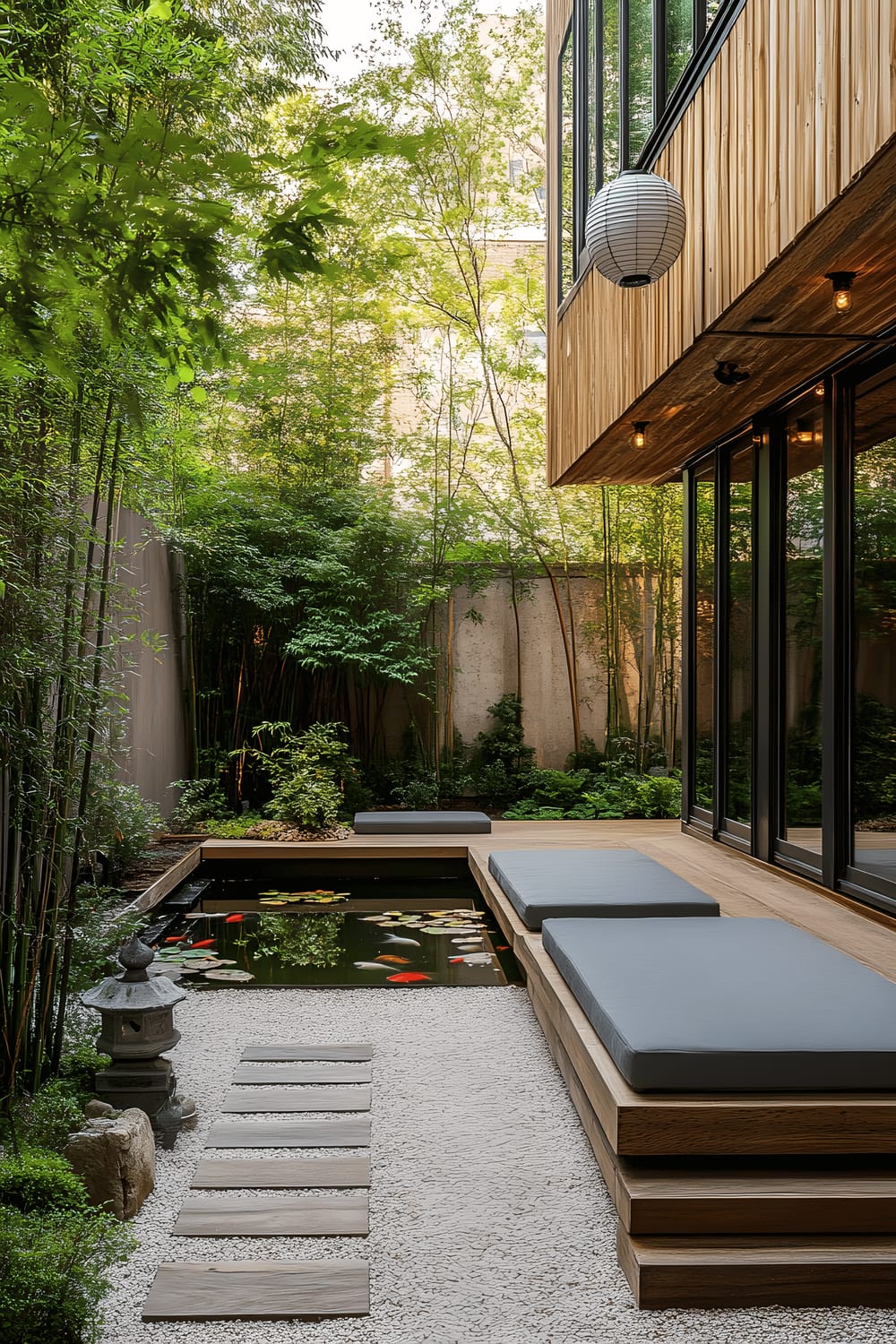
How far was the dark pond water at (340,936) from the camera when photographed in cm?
446

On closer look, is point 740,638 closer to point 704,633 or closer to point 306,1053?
point 704,633

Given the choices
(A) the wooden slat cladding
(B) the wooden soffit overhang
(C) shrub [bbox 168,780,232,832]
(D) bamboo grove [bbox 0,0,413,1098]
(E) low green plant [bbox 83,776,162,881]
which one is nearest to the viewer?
(D) bamboo grove [bbox 0,0,413,1098]

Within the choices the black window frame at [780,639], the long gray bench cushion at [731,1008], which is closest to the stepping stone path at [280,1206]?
the long gray bench cushion at [731,1008]

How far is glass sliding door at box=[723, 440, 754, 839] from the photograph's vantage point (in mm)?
5656

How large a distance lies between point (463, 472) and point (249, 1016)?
5.50 metres

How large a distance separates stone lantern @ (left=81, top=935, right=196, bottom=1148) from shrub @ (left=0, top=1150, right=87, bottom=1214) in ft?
1.75

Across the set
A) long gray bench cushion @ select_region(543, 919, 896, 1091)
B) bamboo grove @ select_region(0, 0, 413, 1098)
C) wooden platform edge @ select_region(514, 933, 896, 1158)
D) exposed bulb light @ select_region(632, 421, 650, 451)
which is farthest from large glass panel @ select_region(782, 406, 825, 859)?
bamboo grove @ select_region(0, 0, 413, 1098)

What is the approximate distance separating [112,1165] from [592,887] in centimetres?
231

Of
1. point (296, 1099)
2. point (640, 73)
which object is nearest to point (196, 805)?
point (296, 1099)

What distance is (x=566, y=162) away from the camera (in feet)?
21.7

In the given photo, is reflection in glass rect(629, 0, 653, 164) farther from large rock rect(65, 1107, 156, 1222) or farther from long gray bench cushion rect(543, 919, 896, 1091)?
large rock rect(65, 1107, 156, 1222)

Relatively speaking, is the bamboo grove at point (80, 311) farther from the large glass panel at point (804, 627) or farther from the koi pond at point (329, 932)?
the large glass panel at point (804, 627)

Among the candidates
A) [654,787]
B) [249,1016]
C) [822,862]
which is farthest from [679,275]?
[654,787]

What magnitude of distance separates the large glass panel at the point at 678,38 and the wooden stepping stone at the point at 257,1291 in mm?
4012
